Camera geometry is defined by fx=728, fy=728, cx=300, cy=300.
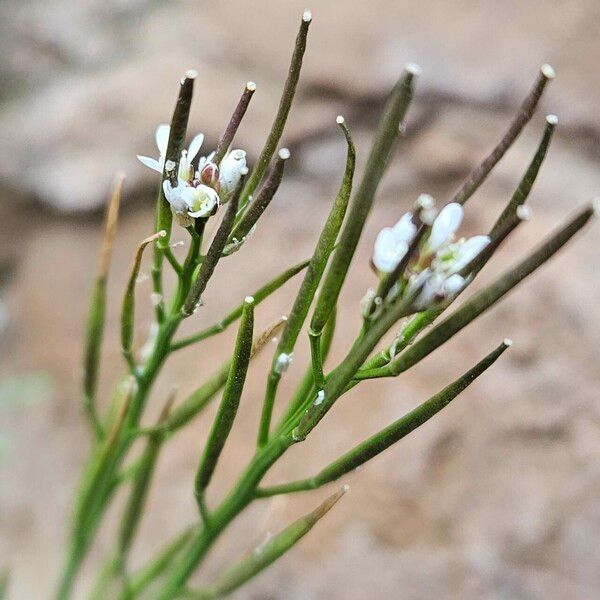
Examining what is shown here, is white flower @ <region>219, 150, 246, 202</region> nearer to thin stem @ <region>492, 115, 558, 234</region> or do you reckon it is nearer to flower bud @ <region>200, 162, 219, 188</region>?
flower bud @ <region>200, 162, 219, 188</region>

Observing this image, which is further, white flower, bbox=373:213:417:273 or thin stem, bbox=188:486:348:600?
thin stem, bbox=188:486:348:600

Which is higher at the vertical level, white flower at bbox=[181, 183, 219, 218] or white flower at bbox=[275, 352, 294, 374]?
white flower at bbox=[181, 183, 219, 218]

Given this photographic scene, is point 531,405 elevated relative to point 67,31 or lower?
lower

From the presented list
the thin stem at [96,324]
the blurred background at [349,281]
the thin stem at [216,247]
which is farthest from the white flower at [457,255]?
the blurred background at [349,281]

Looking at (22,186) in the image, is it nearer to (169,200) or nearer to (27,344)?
(27,344)

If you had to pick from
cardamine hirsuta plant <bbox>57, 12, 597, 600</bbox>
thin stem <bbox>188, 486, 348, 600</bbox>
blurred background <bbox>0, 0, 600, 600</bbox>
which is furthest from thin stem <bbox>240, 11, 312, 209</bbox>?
blurred background <bbox>0, 0, 600, 600</bbox>

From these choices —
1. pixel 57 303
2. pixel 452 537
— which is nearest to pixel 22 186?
pixel 57 303
